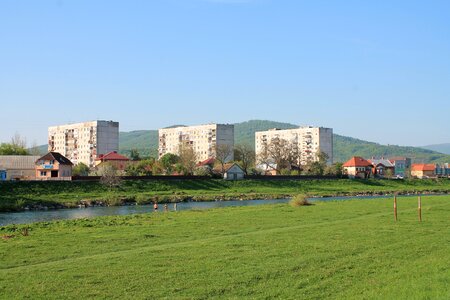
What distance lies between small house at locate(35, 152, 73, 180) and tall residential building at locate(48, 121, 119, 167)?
70.9 m

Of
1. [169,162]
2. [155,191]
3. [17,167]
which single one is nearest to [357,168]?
[169,162]

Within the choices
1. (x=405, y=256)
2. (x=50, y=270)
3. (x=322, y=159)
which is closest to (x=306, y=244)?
(x=405, y=256)

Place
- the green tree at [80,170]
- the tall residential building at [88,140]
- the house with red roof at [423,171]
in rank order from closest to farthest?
the green tree at [80,170]
the tall residential building at [88,140]
the house with red roof at [423,171]

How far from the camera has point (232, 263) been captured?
57.9 ft

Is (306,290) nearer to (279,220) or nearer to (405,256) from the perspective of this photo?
(405,256)

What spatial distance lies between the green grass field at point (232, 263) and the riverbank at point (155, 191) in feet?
134

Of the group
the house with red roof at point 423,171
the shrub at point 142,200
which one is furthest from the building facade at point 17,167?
the house with red roof at point 423,171

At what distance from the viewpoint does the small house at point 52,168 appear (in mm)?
93000

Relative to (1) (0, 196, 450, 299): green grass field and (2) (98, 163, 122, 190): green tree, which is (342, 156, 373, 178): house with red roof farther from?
(1) (0, 196, 450, 299): green grass field

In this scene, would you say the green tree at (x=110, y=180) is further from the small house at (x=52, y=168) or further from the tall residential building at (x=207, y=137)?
the tall residential building at (x=207, y=137)

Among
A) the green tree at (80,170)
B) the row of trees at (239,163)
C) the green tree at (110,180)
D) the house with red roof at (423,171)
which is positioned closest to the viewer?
the green tree at (110,180)

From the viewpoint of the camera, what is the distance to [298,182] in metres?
109

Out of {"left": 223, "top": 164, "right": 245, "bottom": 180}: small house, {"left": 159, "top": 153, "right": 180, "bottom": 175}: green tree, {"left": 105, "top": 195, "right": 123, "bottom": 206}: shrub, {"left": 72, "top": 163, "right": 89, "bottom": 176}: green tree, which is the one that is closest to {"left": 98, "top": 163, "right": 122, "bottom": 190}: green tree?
{"left": 105, "top": 195, "right": 123, "bottom": 206}: shrub

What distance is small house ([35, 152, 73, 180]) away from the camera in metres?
93.0
